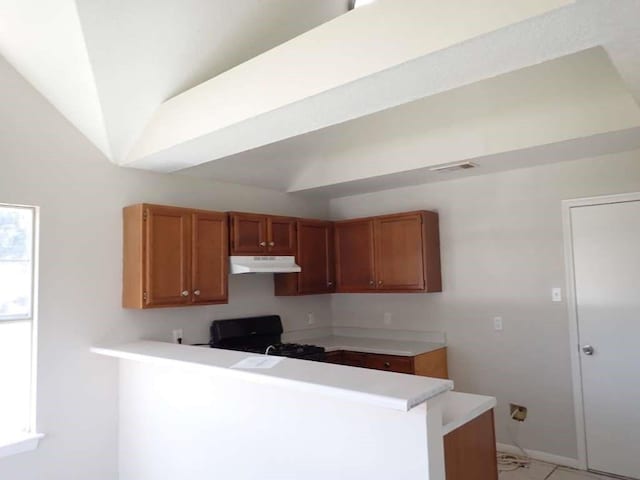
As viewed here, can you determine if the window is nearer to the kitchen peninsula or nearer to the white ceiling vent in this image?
the kitchen peninsula

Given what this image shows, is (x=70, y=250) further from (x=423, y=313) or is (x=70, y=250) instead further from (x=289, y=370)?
(x=423, y=313)

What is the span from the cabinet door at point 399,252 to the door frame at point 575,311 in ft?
3.75

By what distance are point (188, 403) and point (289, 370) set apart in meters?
0.89

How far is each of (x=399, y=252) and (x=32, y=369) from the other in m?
2.98

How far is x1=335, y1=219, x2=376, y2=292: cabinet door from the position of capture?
454cm

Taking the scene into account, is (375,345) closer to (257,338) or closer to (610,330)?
(257,338)

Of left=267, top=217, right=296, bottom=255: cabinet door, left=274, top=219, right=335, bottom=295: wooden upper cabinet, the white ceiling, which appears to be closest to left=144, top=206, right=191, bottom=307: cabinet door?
the white ceiling

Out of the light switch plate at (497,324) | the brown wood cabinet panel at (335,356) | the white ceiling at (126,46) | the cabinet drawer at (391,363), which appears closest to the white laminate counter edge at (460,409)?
the cabinet drawer at (391,363)

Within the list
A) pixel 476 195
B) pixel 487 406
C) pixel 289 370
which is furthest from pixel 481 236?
pixel 289 370

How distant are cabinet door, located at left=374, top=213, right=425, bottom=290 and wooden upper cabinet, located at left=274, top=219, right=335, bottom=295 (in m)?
0.52

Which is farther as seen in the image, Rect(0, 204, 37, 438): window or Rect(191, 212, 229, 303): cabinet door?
Rect(191, 212, 229, 303): cabinet door

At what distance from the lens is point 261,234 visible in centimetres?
405

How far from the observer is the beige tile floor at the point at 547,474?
340 cm

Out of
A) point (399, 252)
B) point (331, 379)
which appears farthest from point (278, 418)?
point (399, 252)
